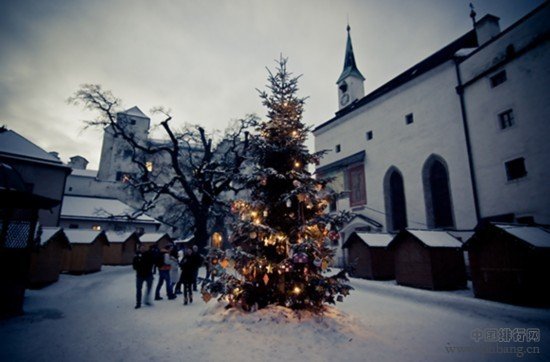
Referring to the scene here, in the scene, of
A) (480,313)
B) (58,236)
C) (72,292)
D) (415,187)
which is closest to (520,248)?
(480,313)

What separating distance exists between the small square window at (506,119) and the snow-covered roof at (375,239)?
9528 mm

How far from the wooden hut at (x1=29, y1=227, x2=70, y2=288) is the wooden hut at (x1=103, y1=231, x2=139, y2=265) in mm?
11223

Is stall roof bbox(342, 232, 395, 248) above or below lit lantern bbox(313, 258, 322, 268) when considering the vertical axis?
above

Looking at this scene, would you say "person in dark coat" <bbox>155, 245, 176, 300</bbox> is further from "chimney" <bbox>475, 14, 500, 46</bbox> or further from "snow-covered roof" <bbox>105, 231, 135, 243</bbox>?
"chimney" <bbox>475, 14, 500, 46</bbox>

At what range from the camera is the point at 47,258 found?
13.3m

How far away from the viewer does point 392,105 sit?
24.4 meters

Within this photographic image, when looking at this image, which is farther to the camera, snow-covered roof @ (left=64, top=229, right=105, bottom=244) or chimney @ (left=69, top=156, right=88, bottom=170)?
chimney @ (left=69, top=156, right=88, bottom=170)

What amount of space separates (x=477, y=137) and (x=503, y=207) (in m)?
4.71

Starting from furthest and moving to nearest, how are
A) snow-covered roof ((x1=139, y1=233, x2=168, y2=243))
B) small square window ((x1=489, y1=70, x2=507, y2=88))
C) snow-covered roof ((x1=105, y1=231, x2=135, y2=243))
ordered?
snow-covered roof ((x1=139, y1=233, x2=168, y2=243)) → snow-covered roof ((x1=105, y1=231, x2=135, y2=243)) → small square window ((x1=489, y1=70, x2=507, y2=88))

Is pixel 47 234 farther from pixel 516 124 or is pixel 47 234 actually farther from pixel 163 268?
pixel 516 124

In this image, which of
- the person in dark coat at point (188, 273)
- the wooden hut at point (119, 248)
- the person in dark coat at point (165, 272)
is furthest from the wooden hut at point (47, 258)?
the wooden hut at point (119, 248)

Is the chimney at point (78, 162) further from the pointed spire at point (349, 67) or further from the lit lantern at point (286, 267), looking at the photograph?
the lit lantern at point (286, 267)

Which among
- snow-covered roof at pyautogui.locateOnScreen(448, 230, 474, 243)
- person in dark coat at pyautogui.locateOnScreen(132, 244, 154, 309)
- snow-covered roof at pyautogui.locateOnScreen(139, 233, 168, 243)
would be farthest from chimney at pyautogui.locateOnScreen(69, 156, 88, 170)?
snow-covered roof at pyautogui.locateOnScreen(448, 230, 474, 243)

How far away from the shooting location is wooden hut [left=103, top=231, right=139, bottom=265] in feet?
81.6
